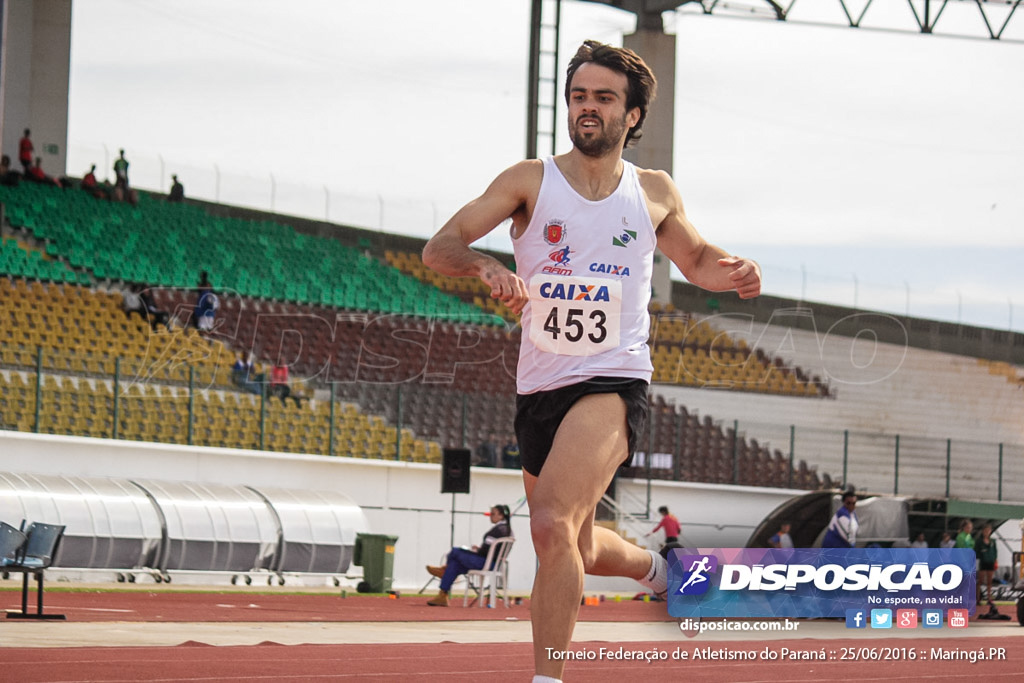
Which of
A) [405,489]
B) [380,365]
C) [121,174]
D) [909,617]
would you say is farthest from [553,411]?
[121,174]

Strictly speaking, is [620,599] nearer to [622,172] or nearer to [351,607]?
[351,607]

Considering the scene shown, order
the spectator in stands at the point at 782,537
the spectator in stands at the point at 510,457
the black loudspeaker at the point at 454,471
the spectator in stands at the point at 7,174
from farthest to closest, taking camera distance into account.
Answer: the spectator in stands at the point at 7,174, the spectator in stands at the point at 510,457, the spectator in stands at the point at 782,537, the black loudspeaker at the point at 454,471

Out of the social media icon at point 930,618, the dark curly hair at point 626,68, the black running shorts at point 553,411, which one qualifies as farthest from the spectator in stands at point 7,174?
the black running shorts at point 553,411

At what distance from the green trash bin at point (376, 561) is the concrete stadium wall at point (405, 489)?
119cm

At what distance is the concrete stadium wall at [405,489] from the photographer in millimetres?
23047

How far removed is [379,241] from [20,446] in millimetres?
18179

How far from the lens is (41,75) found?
1405 inches

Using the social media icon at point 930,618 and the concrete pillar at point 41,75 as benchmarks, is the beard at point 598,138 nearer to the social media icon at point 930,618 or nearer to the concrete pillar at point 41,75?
the social media icon at point 930,618

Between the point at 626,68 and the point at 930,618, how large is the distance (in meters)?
6.68

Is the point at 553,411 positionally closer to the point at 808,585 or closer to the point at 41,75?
the point at 808,585

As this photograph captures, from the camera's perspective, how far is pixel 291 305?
108 feet

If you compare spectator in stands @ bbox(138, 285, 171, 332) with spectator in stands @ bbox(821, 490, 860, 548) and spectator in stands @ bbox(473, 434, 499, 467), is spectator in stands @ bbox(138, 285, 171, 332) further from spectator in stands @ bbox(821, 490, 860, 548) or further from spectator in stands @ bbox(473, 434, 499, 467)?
spectator in stands @ bbox(821, 490, 860, 548)

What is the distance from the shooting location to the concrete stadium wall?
23047 millimetres

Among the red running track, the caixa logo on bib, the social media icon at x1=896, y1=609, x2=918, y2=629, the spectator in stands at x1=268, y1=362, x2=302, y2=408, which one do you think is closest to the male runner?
the caixa logo on bib
